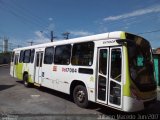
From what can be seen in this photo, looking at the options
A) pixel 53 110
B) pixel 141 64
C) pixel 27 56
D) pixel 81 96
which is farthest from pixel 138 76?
pixel 27 56

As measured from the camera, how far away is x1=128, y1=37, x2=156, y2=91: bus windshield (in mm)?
6719

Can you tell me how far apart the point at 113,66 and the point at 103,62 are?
54 centimetres

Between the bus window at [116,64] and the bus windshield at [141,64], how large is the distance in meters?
0.37

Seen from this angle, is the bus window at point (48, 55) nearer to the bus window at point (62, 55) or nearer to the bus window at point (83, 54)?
the bus window at point (62, 55)

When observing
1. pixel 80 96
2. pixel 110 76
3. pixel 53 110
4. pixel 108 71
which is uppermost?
pixel 108 71

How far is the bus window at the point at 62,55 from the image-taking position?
940cm

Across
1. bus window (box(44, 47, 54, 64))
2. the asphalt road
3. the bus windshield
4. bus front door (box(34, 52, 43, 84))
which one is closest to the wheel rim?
the asphalt road

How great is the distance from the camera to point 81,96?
847 centimetres

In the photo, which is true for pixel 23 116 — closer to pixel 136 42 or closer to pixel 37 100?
pixel 37 100

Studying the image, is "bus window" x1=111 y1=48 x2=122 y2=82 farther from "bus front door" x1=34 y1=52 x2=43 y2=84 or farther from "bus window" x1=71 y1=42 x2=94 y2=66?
"bus front door" x1=34 y1=52 x2=43 y2=84

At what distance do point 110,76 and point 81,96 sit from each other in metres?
1.90

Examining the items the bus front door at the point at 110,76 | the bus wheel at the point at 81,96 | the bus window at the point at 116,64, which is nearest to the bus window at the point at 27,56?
the bus wheel at the point at 81,96

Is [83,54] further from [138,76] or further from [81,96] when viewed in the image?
[138,76]

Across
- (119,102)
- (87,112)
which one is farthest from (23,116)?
(119,102)
